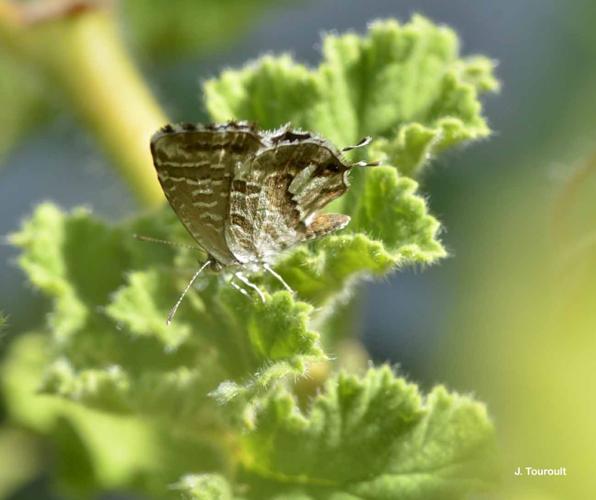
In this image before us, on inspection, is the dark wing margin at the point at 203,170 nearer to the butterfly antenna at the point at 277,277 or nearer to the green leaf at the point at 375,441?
the butterfly antenna at the point at 277,277

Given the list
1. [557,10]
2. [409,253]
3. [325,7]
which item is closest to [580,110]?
[557,10]

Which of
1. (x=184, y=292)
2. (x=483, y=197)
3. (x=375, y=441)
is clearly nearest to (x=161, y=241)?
(x=184, y=292)

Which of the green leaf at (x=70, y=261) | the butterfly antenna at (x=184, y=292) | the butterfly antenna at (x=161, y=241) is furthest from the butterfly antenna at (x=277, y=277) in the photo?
the green leaf at (x=70, y=261)

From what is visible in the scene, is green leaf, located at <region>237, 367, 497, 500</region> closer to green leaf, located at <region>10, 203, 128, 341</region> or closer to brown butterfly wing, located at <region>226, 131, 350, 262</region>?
brown butterfly wing, located at <region>226, 131, 350, 262</region>

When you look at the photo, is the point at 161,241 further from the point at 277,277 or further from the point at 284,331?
the point at 284,331

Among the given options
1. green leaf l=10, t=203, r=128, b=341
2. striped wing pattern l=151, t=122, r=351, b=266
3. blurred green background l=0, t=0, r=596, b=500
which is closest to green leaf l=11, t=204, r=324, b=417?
green leaf l=10, t=203, r=128, b=341
